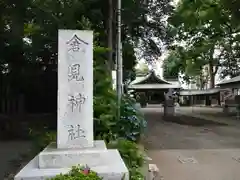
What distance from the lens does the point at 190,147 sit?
33.3 ft

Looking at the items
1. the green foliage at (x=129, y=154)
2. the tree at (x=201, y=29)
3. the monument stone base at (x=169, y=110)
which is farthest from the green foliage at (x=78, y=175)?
the monument stone base at (x=169, y=110)

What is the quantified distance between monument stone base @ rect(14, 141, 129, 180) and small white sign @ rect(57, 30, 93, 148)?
8.3 inches

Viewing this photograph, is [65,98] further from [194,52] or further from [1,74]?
[194,52]

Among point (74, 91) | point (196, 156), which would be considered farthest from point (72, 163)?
point (196, 156)

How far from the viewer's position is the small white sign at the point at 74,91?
446 cm

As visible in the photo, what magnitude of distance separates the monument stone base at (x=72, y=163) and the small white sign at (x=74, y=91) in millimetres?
210

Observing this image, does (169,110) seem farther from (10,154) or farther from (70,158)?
(70,158)

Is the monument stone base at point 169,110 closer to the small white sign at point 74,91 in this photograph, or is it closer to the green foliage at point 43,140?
the green foliage at point 43,140

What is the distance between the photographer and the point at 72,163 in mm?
4125

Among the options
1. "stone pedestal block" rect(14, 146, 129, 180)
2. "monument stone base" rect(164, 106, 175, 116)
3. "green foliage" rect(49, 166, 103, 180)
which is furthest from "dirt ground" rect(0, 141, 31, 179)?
"monument stone base" rect(164, 106, 175, 116)

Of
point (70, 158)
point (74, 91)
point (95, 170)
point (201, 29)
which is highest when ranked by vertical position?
point (201, 29)

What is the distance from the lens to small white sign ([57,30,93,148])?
446 centimetres

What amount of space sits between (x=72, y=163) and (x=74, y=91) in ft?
3.14

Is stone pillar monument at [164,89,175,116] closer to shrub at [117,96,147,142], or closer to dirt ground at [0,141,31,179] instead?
dirt ground at [0,141,31,179]
